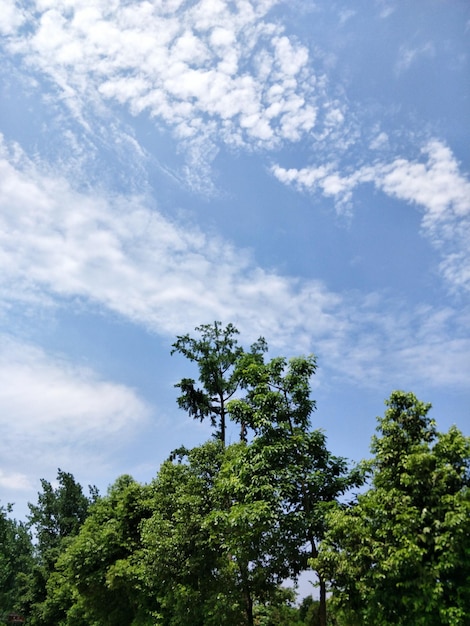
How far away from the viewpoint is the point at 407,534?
1088cm

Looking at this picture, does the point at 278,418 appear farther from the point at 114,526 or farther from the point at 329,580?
the point at 114,526

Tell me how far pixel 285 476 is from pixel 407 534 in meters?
4.66

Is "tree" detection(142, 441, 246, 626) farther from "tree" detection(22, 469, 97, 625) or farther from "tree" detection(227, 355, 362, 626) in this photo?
"tree" detection(22, 469, 97, 625)

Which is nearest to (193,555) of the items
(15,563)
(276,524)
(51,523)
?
(276,524)

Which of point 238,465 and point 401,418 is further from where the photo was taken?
point 238,465

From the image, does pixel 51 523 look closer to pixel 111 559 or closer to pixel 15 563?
pixel 15 563

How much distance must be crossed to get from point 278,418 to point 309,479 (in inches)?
87.3

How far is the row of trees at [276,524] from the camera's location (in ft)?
35.6

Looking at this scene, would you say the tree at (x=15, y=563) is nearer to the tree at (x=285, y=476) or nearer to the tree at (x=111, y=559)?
the tree at (x=111, y=559)

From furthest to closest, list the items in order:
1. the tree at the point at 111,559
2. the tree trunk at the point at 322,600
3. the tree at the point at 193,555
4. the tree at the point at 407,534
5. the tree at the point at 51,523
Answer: the tree at the point at 51,523 → the tree at the point at 111,559 → the tree at the point at 193,555 → the tree trunk at the point at 322,600 → the tree at the point at 407,534

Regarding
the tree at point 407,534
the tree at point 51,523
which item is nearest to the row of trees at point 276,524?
the tree at point 407,534

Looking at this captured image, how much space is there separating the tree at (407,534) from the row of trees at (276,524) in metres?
0.03

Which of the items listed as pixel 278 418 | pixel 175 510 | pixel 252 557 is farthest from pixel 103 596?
pixel 278 418

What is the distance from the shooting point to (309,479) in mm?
14992
